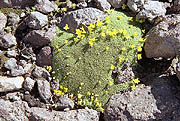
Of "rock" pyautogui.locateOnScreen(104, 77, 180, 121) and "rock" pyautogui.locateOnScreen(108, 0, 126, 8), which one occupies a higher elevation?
"rock" pyautogui.locateOnScreen(108, 0, 126, 8)

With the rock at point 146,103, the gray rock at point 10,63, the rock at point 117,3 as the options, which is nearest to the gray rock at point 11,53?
the gray rock at point 10,63

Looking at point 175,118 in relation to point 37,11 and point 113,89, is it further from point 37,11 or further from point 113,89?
point 37,11

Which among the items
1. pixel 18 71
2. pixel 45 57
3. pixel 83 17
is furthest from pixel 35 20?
pixel 18 71

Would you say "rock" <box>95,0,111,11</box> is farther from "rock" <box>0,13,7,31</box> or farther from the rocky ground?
"rock" <box>0,13,7,31</box>

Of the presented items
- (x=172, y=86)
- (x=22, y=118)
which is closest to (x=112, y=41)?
(x=172, y=86)

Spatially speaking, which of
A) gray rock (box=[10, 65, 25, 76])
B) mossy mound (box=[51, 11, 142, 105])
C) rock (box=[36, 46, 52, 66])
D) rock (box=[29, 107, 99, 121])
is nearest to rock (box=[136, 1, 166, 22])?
mossy mound (box=[51, 11, 142, 105])

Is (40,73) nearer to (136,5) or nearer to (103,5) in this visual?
(103,5)

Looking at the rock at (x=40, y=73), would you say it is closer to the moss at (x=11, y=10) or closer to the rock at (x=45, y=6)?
the rock at (x=45, y=6)
